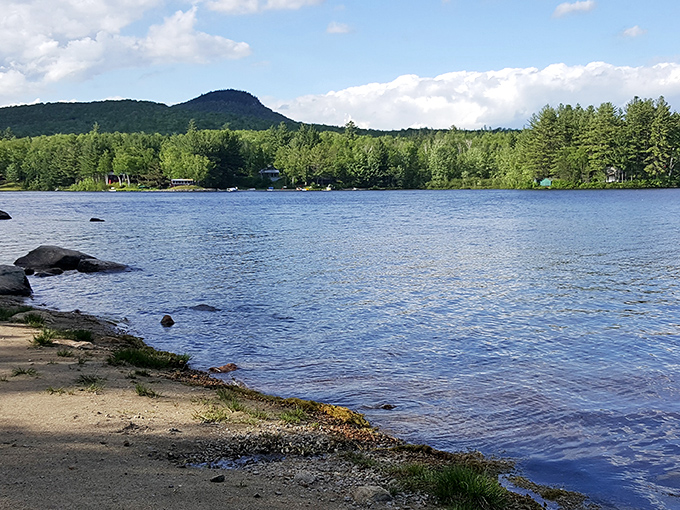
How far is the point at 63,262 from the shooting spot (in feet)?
98.8

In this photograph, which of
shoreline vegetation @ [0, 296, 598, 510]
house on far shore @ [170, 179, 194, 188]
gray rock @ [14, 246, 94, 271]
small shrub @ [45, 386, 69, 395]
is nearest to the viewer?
shoreline vegetation @ [0, 296, 598, 510]

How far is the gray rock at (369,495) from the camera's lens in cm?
644

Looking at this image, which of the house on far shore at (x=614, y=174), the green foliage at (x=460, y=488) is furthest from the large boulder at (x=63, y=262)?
the house on far shore at (x=614, y=174)

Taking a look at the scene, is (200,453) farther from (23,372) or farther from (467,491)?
(23,372)

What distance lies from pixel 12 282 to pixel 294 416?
17690 mm

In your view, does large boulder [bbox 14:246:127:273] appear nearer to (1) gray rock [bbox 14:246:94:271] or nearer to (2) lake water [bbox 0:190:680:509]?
(1) gray rock [bbox 14:246:94:271]

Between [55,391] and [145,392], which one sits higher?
[55,391]

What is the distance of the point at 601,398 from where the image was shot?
11.5 metres

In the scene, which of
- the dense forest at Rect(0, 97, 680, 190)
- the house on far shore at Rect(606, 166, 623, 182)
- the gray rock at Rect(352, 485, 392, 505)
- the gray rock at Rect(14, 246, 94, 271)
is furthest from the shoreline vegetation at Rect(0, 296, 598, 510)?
the house on far shore at Rect(606, 166, 623, 182)

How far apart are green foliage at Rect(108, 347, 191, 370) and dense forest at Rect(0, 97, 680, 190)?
139929 millimetres

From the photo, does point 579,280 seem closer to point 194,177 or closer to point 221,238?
point 221,238

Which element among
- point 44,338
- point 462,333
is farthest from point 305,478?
point 462,333

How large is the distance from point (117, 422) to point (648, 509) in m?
7.36

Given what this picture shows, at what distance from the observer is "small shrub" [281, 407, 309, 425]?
365 inches
